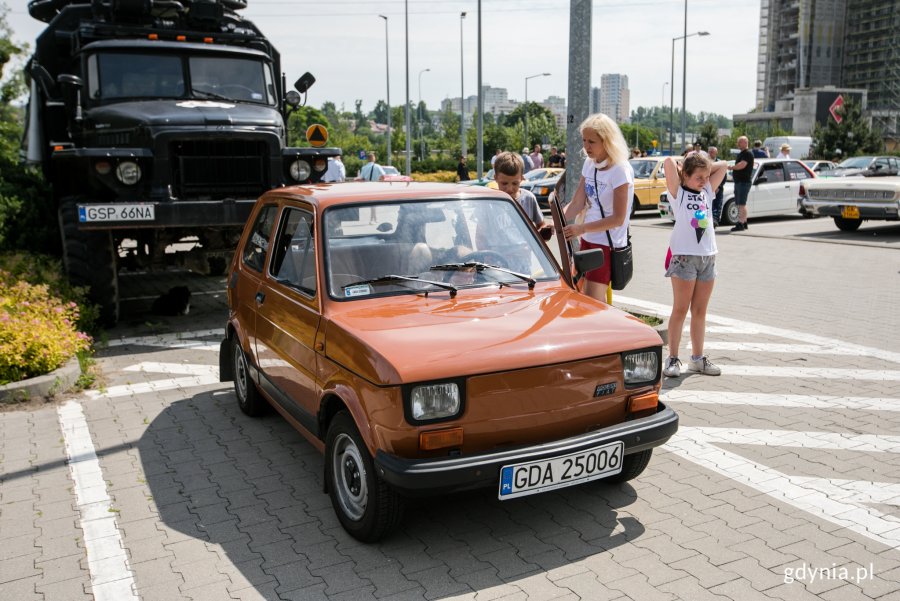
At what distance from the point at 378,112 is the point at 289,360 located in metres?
187

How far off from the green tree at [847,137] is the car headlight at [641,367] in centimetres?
5197

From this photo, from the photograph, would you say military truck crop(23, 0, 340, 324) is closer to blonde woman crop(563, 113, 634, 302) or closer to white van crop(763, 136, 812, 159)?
blonde woman crop(563, 113, 634, 302)

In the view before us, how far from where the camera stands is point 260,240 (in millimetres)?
5805

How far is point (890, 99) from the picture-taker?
105 meters

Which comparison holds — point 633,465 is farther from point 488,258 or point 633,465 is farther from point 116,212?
point 116,212

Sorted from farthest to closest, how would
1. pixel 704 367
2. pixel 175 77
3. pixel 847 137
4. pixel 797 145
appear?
pixel 797 145, pixel 847 137, pixel 175 77, pixel 704 367

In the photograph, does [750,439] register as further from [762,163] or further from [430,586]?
[762,163]

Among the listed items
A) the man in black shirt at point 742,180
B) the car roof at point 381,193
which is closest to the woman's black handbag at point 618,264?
the car roof at point 381,193

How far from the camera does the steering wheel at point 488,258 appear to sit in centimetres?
488

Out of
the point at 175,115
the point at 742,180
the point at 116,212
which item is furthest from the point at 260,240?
the point at 742,180

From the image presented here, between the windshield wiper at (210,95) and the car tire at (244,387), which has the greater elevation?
the windshield wiper at (210,95)

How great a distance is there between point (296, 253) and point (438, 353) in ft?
Result: 5.57

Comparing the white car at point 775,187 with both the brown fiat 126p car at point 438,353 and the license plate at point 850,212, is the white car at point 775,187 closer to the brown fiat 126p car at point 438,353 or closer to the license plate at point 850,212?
the license plate at point 850,212

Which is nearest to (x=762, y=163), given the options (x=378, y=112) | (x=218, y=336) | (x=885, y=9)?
(x=218, y=336)
